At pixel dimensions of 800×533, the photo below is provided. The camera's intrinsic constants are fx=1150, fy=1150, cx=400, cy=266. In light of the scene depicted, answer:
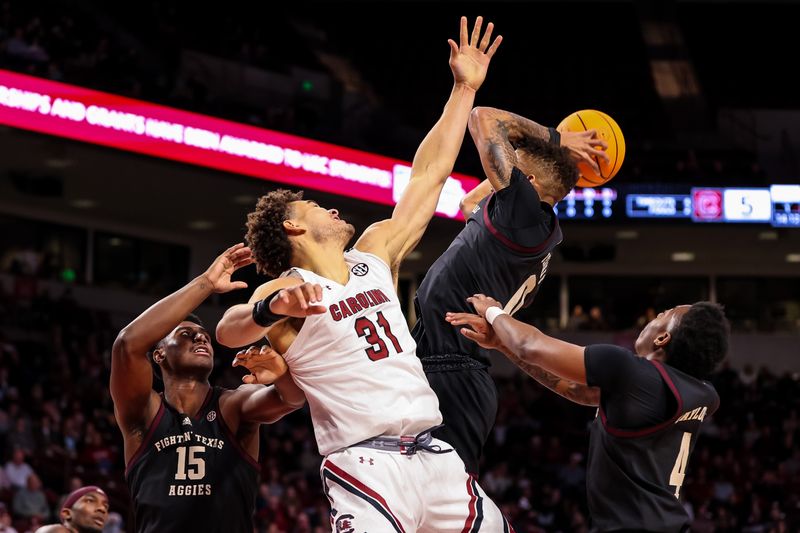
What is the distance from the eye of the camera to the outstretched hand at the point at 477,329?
15.8ft

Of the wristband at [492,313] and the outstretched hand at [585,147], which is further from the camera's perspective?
the outstretched hand at [585,147]

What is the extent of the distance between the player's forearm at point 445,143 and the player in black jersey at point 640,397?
0.97 m

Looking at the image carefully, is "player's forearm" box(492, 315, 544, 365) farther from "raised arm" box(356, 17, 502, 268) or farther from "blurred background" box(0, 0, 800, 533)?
"blurred background" box(0, 0, 800, 533)

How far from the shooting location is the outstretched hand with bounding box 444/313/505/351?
4.80 m

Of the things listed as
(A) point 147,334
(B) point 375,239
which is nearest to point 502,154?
(B) point 375,239

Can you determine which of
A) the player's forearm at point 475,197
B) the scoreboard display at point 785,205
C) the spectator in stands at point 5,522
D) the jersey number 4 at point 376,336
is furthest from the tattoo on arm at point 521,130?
the scoreboard display at point 785,205

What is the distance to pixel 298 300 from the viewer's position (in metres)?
4.39

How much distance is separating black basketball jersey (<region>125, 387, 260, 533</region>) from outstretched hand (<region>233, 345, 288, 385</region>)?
105 cm

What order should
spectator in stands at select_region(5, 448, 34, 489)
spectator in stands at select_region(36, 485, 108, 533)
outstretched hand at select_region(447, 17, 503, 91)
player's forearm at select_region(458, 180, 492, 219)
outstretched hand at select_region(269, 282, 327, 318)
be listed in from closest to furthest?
outstretched hand at select_region(269, 282, 327, 318) < outstretched hand at select_region(447, 17, 503, 91) < player's forearm at select_region(458, 180, 492, 219) < spectator in stands at select_region(36, 485, 108, 533) < spectator in stands at select_region(5, 448, 34, 489)

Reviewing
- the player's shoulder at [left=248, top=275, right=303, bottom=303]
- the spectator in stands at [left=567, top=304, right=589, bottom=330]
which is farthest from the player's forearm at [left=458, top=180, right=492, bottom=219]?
the spectator in stands at [left=567, top=304, right=589, bottom=330]

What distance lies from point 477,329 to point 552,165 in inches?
42.3

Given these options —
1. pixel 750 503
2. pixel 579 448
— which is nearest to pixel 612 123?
pixel 750 503

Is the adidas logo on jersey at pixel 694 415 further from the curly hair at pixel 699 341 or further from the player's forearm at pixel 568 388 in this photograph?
the player's forearm at pixel 568 388

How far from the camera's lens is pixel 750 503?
17750 mm
